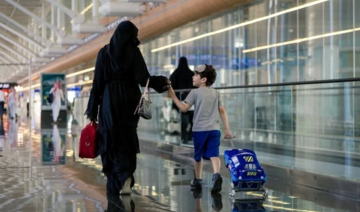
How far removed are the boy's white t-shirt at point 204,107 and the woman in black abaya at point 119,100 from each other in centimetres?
69

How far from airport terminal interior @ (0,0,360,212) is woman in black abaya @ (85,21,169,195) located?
136 millimetres

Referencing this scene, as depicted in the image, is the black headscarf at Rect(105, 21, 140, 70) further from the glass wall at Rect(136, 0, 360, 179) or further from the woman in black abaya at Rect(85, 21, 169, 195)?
the glass wall at Rect(136, 0, 360, 179)

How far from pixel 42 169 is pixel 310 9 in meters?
10.5

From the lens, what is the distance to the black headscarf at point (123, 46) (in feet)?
27.2

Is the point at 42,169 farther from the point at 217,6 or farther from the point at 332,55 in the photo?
the point at 332,55

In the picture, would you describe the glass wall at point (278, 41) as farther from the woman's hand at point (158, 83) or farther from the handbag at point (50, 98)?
the woman's hand at point (158, 83)

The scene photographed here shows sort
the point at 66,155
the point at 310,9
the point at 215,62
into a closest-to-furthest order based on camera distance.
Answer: the point at 66,155 < the point at 310,9 < the point at 215,62

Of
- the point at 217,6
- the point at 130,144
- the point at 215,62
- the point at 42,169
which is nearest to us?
the point at 130,144

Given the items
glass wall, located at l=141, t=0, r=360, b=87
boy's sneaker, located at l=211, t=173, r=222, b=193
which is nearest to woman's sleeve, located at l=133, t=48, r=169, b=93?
boy's sneaker, located at l=211, t=173, r=222, b=193

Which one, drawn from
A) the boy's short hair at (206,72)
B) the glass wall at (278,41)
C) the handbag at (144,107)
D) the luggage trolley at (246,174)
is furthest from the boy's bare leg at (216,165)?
the glass wall at (278,41)

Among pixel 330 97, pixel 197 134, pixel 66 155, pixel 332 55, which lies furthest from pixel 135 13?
pixel 197 134

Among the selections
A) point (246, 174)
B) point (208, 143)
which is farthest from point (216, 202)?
point (208, 143)

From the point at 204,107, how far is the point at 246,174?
3.95ft

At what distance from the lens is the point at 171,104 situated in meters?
17.5
